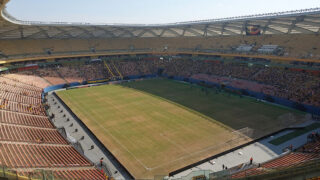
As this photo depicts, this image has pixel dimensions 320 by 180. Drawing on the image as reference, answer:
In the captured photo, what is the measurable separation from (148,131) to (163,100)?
46.2ft

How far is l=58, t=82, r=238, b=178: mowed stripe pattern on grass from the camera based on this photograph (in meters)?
21.5

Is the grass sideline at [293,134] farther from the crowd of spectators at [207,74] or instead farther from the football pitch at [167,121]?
the crowd of spectators at [207,74]

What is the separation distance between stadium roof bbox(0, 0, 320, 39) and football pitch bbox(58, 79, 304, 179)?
1753 centimetres

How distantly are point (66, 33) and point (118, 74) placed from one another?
740 inches

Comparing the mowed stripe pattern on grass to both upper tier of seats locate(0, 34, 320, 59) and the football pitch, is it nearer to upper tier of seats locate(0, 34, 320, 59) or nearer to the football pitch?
the football pitch

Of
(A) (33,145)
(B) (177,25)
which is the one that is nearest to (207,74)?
(B) (177,25)

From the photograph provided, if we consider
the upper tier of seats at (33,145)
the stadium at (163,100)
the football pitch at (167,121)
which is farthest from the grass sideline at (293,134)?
the upper tier of seats at (33,145)

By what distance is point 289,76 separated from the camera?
44219mm

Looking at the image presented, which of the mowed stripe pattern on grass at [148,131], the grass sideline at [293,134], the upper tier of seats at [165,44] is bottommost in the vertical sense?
Answer: the mowed stripe pattern on grass at [148,131]

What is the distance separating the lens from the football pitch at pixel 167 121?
72.4 ft

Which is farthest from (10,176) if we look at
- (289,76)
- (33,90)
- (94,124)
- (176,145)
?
(289,76)

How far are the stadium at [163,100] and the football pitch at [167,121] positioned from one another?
6.4 inches

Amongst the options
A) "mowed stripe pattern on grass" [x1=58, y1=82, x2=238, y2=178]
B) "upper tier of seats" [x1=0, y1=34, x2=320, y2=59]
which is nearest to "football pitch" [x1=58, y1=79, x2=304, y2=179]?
"mowed stripe pattern on grass" [x1=58, y1=82, x2=238, y2=178]

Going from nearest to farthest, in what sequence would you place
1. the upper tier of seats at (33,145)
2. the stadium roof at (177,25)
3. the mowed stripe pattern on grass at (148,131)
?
the upper tier of seats at (33,145), the mowed stripe pattern on grass at (148,131), the stadium roof at (177,25)
